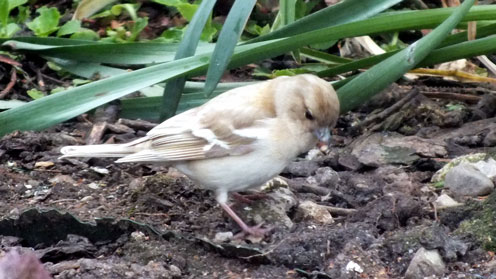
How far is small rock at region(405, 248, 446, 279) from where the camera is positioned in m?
3.41

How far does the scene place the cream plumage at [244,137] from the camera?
158 inches

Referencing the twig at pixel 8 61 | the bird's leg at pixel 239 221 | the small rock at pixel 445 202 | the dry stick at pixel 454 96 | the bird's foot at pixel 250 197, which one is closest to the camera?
the bird's leg at pixel 239 221

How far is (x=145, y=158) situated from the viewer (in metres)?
4.11

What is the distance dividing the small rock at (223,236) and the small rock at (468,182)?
104 cm

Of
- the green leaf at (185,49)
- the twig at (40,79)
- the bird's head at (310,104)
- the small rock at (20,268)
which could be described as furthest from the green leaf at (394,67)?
the small rock at (20,268)

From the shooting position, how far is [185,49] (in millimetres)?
4488

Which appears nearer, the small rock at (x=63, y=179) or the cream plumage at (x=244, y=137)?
the cream plumage at (x=244, y=137)

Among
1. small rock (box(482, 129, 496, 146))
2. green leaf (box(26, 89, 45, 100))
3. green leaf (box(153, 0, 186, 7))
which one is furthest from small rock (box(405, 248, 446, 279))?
green leaf (box(153, 0, 186, 7))

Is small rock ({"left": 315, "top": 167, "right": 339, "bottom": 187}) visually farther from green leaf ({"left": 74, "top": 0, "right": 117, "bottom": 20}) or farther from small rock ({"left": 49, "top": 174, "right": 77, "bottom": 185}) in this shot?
green leaf ({"left": 74, "top": 0, "right": 117, "bottom": 20})

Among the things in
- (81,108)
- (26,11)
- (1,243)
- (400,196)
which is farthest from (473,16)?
(26,11)

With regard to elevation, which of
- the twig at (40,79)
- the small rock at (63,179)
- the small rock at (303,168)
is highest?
the twig at (40,79)

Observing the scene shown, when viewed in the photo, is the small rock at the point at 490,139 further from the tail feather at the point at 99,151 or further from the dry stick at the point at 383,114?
the tail feather at the point at 99,151

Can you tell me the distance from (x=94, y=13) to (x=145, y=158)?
96.0 inches

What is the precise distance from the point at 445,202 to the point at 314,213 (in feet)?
1.89
